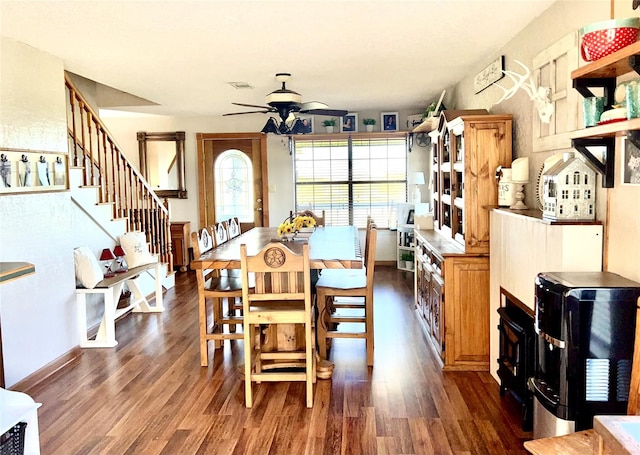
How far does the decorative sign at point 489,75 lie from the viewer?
4141 mm

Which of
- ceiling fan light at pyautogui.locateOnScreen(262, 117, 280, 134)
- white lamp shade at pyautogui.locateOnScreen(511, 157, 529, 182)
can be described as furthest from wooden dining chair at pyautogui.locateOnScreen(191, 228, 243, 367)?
white lamp shade at pyautogui.locateOnScreen(511, 157, 529, 182)

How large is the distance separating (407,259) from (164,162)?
4.17 metres

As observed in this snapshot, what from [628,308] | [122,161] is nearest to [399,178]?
[122,161]

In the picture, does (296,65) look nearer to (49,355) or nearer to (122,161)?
(122,161)

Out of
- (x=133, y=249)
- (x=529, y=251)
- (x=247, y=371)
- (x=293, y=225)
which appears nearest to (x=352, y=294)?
(x=247, y=371)

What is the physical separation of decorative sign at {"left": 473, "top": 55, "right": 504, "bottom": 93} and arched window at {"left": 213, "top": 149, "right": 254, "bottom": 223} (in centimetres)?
425

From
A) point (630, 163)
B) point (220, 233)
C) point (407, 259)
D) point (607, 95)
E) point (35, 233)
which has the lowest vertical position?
point (407, 259)

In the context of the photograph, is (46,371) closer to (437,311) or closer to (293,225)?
(293,225)

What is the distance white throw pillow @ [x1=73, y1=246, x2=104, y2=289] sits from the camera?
4.44m

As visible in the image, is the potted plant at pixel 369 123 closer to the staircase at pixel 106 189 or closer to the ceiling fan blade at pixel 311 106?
the ceiling fan blade at pixel 311 106

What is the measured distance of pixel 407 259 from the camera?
761 cm

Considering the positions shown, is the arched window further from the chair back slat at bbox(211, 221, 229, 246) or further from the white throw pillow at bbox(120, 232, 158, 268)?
the chair back slat at bbox(211, 221, 229, 246)

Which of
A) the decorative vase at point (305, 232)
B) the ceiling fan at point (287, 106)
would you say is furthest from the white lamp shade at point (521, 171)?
the decorative vase at point (305, 232)

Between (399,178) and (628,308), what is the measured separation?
615 cm
